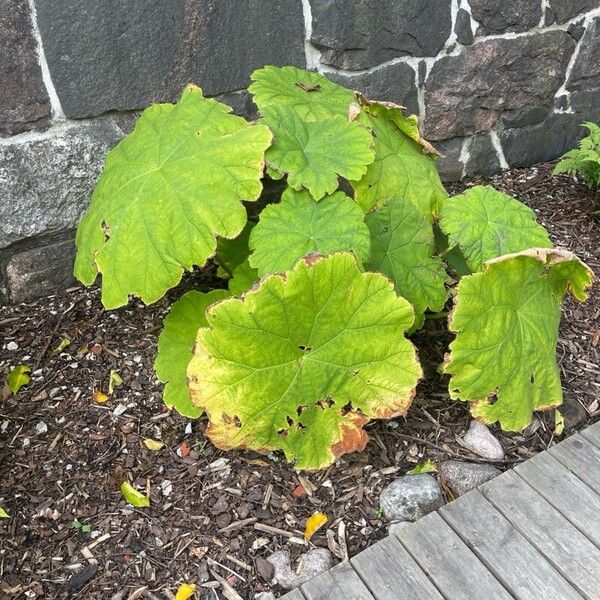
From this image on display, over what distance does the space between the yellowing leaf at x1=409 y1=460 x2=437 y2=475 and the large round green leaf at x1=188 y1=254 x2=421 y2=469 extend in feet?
0.82

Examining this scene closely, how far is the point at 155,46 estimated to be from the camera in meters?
2.40

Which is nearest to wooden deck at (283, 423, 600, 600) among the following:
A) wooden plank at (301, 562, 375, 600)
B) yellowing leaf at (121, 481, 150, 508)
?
wooden plank at (301, 562, 375, 600)

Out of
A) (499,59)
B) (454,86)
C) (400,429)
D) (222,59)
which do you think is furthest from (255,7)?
(400,429)

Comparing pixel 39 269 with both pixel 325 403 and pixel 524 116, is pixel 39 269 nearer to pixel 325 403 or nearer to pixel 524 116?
pixel 325 403

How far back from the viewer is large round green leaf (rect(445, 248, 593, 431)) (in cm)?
192

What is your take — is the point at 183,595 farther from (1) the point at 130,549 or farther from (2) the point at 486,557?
(2) the point at 486,557

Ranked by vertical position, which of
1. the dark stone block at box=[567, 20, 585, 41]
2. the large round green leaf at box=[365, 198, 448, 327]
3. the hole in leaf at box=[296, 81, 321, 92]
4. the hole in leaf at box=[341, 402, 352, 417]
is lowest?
the hole in leaf at box=[341, 402, 352, 417]

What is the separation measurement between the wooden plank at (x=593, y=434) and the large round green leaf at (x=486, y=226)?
1.95 ft

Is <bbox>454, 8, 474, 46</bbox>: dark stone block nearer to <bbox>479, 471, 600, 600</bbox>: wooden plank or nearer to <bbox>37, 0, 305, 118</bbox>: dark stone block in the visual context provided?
<bbox>37, 0, 305, 118</bbox>: dark stone block

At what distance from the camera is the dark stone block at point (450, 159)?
3.32 m

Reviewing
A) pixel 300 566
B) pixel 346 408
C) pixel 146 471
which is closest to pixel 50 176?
pixel 146 471

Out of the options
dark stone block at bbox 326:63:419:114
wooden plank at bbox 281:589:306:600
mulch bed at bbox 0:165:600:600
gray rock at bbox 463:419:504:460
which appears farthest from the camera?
dark stone block at bbox 326:63:419:114

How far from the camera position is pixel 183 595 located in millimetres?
1742

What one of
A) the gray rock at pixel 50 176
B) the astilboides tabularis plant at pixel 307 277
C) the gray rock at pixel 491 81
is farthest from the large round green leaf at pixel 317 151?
the gray rock at pixel 491 81
